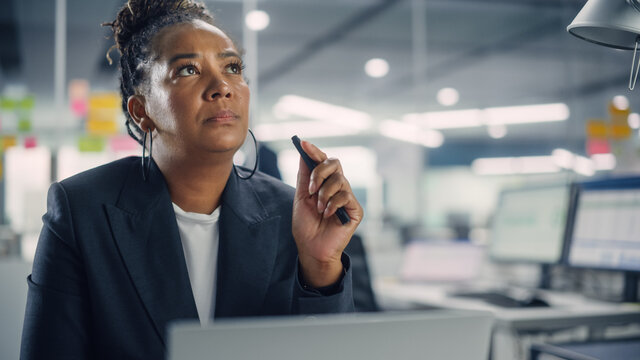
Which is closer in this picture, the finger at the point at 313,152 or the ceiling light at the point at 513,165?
the finger at the point at 313,152

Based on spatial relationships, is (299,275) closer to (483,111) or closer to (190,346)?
(190,346)

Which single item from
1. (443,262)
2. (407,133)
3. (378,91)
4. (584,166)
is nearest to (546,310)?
(443,262)

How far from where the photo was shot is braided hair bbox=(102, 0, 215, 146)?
1.17 meters

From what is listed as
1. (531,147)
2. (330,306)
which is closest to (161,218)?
(330,306)

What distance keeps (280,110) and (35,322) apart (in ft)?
17.1

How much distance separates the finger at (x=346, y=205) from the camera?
935 mm

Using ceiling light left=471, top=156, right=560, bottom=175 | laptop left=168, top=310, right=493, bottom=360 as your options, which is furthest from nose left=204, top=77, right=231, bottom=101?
ceiling light left=471, top=156, right=560, bottom=175

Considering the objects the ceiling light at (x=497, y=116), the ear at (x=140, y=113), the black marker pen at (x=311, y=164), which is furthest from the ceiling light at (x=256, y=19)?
the black marker pen at (x=311, y=164)

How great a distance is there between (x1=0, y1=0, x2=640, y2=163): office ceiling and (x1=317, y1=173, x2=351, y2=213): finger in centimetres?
407

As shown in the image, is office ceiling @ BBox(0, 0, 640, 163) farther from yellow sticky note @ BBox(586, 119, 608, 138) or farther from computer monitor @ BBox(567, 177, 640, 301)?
computer monitor @ BBox(567, 177, 640, 301)

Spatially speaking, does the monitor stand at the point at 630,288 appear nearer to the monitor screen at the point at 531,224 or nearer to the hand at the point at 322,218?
the monitor screen at the point at 531,224

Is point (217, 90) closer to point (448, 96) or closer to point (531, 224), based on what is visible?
point (531, 224)

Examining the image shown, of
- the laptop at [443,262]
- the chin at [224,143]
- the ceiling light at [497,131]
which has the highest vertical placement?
the ceiling light at [497,131]

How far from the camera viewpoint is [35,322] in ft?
3.09
